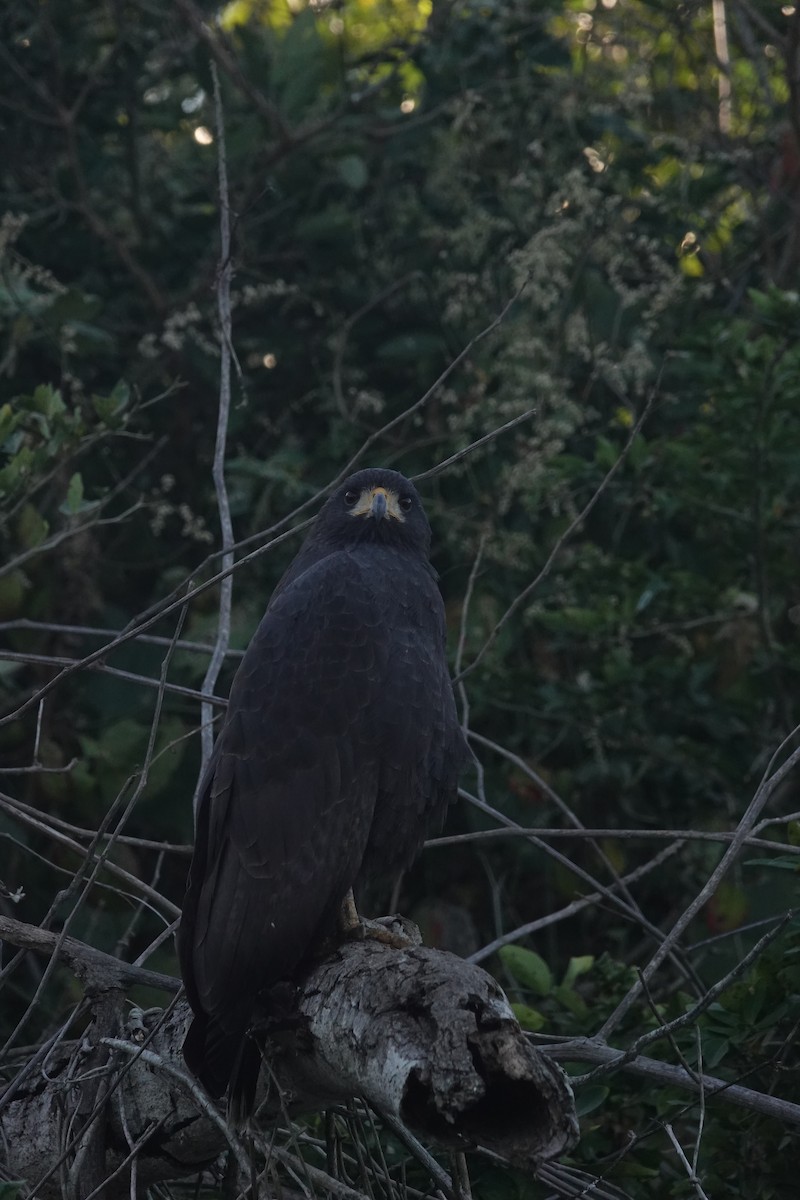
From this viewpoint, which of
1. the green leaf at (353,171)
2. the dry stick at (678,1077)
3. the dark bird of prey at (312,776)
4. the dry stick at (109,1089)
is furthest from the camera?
the green leaf at (353,171)

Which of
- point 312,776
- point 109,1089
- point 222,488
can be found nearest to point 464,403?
point 222,488

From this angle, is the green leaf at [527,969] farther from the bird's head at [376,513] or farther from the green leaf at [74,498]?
the green leaf at [74,498]

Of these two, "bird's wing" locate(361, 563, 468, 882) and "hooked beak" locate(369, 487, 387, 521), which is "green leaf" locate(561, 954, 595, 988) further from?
"hooked beak" locate(369, 487, 387, 521)

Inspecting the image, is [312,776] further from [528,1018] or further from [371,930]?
[528,1018]

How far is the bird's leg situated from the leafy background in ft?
1.35

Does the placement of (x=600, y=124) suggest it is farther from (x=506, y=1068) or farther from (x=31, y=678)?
(x=506, y=1068)

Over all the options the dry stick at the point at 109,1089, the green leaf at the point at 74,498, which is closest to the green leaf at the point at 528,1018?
the dry stick at the point at 109,1089

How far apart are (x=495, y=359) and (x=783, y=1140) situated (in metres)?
2.96

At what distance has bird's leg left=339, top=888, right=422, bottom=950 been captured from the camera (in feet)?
10.4

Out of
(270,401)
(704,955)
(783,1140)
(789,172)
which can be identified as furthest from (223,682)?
(789,172)

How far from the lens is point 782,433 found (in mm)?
4430

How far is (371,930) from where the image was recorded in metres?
3.22

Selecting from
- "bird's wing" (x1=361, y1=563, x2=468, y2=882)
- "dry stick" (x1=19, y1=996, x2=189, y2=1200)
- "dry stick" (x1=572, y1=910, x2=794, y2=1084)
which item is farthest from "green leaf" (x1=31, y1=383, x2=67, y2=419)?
"dry stick" (x1=572, y1=910, x2=794, y2=1084)

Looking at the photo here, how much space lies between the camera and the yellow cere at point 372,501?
389 cm
